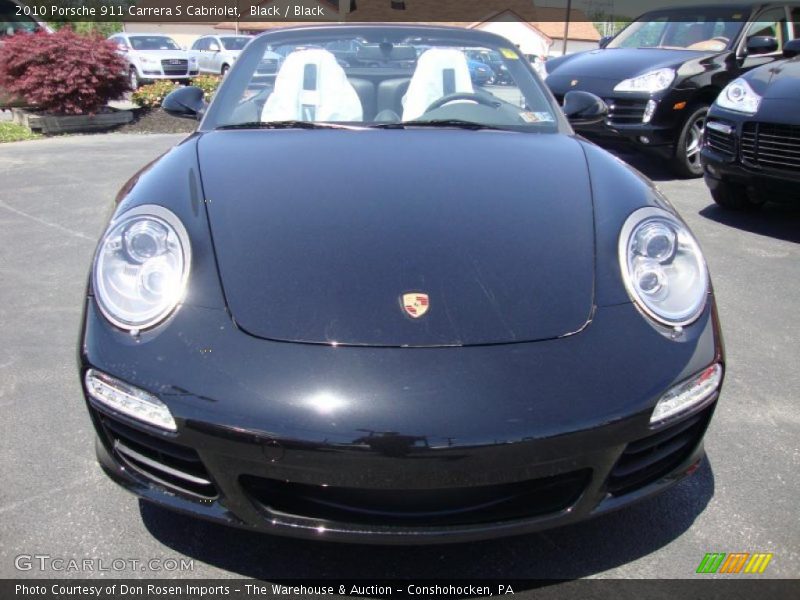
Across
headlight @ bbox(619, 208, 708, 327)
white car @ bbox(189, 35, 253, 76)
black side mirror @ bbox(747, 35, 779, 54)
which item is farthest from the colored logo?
white car @ bbox(189, 35, 253, 76)

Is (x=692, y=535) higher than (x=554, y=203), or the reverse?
(x=554, y=203)

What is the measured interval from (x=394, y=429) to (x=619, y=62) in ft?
20.8

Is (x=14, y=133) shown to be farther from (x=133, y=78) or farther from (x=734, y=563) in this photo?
(x=734, y=563)

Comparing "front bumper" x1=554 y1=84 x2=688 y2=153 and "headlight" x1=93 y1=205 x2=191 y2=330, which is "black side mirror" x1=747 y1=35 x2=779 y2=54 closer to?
"front bumper" x1=554 y1=84 x2=688 y2=153

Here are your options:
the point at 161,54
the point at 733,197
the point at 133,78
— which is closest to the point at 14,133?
the point at 133,78

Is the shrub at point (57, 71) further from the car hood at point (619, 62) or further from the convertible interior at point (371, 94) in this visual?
the convertible interior at point (371, 94)

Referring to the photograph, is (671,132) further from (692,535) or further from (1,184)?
(1,184)

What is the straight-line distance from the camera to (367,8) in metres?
42.5

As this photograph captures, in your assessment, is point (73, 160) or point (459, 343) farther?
point (73, 160)

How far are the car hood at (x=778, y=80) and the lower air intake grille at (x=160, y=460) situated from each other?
4.62 m

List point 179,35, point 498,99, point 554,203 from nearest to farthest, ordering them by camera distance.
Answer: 1. point 554,203
2. point 498,99
3. point 179,35

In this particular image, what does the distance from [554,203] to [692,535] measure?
107 centimetres

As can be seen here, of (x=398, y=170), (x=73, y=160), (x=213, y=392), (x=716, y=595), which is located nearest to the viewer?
(x=213, y=392)

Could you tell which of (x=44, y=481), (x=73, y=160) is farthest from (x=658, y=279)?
(x=73, y=160)
